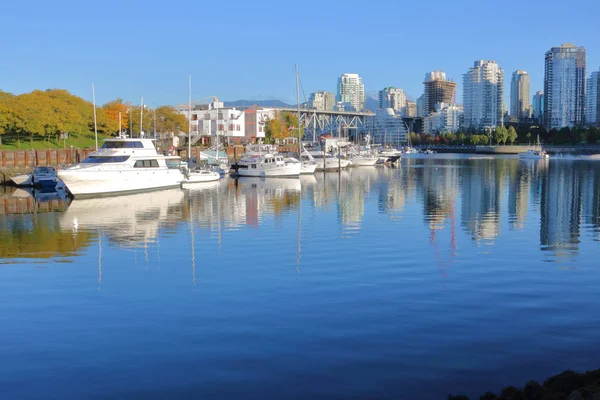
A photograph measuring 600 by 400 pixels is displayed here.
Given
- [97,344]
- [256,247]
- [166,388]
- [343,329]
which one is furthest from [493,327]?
[256,247]

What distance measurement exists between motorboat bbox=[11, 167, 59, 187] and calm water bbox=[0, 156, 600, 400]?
2303cm

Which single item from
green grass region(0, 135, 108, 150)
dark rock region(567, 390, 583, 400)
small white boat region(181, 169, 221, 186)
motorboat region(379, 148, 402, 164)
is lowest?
dark rock region(567, 390, 583, 400)

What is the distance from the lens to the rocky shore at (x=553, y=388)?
336 inches

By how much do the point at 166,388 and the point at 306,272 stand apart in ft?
29.4

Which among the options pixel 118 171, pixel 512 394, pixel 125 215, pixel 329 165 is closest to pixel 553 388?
pixel 512 394

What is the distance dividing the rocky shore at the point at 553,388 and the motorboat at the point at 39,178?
4917 centimetres

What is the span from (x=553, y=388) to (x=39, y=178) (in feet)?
166

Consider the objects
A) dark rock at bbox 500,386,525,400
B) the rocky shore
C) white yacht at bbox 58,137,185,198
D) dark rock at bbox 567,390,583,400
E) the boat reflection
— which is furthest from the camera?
white yacht at bbox 58,137,185,198

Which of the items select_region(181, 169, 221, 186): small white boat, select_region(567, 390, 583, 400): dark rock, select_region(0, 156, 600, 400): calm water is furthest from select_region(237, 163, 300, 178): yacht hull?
select_region(567, 390, 583, 400): dark rock

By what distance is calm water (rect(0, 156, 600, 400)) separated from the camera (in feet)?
33.9

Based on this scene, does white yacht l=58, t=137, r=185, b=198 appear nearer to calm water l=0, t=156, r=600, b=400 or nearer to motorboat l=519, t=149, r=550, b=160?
calm water l=0, t=156, r=600, b=400

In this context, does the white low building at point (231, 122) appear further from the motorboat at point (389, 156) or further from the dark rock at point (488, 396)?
the dark rock at point (488, 396)

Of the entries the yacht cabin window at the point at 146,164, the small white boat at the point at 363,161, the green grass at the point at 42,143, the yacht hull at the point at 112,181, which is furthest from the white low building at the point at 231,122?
the yacht cabin window at the point at 146,164

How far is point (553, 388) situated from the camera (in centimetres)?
891
